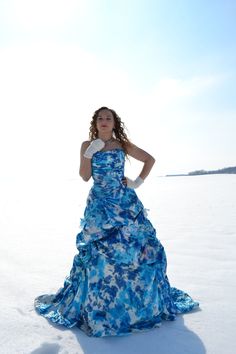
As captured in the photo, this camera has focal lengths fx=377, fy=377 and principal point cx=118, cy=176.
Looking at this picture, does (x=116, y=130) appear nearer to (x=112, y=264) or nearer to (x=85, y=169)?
(x=85, y=169)

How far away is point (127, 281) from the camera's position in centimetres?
345

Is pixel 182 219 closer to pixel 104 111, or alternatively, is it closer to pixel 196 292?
pixel 196 292

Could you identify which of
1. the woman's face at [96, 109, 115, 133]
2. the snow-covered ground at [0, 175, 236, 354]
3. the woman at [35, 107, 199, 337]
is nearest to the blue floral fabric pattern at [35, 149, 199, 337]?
the woman at [35, 107, 199, 337]

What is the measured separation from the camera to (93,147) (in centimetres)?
370

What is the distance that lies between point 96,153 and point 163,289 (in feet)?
4.88

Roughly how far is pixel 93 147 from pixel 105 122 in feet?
1.08

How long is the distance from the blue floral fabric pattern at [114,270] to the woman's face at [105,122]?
0.25 metres

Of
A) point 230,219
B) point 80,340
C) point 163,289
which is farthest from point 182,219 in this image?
point 80,340

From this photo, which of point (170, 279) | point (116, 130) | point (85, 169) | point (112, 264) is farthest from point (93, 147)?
point (170, 279)

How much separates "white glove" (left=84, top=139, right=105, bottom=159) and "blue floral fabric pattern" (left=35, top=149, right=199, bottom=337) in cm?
8

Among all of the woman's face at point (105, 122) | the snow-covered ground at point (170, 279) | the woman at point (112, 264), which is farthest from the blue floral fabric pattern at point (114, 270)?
the woman's face at point (105, 122)

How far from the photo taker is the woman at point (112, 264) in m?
3.40

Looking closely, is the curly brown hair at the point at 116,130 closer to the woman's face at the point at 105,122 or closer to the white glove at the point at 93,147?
the woman's face at the point at 105,122

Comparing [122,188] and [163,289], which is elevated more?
[122,188]
